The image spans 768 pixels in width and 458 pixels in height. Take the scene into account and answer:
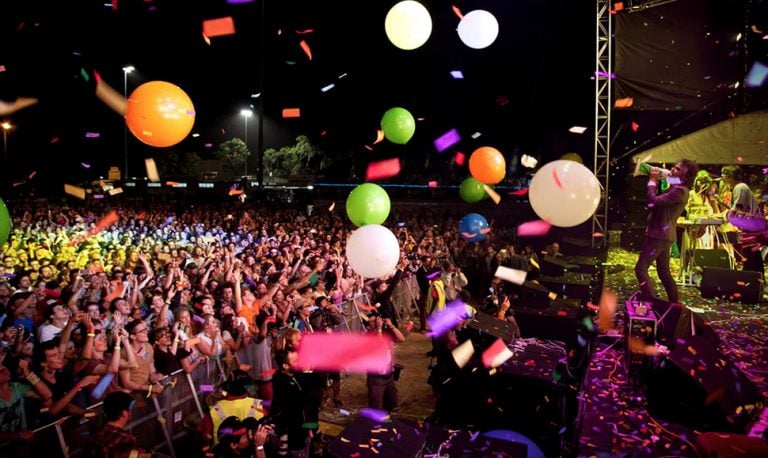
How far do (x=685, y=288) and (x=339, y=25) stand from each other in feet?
51.6

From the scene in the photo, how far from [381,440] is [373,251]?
2.93 m

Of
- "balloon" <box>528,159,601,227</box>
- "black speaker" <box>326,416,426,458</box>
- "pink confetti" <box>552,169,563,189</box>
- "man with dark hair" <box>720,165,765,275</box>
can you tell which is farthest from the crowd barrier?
"man with dark hair" <box>720,165,765,275</box>

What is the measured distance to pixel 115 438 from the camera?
2.61 metres

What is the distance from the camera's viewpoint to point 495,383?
3652 mm

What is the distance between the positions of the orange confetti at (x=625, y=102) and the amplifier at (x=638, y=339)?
518cm

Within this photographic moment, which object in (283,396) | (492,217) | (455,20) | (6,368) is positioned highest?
(455,20)

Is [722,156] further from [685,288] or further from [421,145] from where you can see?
[421,145]

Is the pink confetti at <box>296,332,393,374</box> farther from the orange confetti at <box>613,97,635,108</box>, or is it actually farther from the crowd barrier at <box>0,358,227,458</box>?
the orange confetti at <box>613,97,635,108</box>

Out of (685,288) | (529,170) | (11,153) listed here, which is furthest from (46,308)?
(11,153)

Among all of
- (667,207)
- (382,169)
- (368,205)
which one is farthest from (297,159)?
(667,207)

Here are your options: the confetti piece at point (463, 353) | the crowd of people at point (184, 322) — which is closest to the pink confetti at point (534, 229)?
the crowd of people at point (184, 322)

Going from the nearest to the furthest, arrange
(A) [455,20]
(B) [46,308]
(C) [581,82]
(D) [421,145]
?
(B) [46,308] < (C) [581,82] < (A) [455,20] < (D) [421,145]

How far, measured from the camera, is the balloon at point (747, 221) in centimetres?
523

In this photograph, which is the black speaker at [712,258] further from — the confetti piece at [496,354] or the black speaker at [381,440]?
the black speaker at [381,440]
